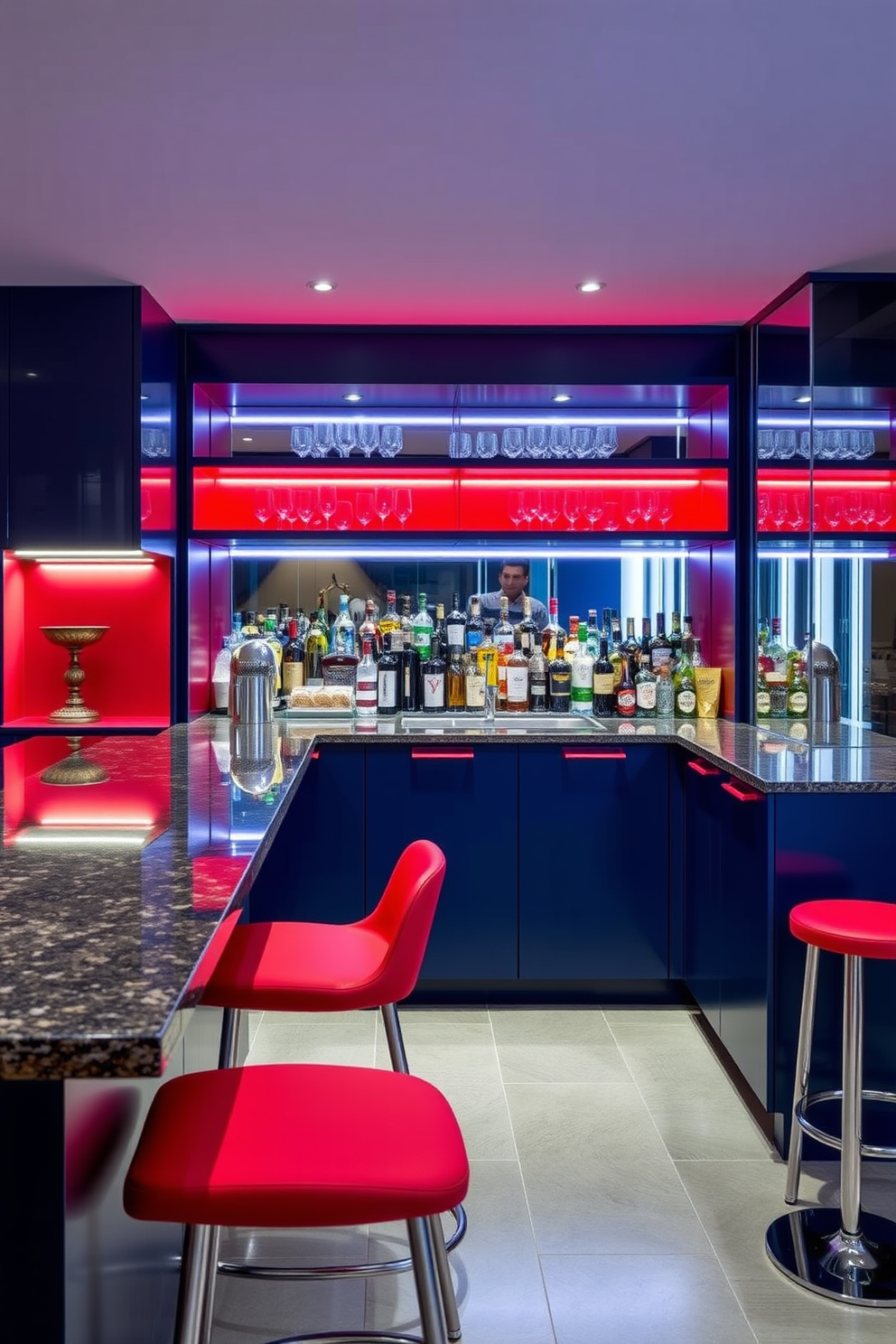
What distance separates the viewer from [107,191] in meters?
2.71

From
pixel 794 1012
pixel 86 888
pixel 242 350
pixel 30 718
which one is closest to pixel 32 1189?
pixel 86 888

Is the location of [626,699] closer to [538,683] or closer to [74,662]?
[538,683]

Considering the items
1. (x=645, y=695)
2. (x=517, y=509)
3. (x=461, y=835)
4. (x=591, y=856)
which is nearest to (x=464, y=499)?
(x=517, y=509)

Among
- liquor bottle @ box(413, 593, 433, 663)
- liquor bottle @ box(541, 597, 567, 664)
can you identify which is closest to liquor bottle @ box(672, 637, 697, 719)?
liquor bottle @ box(541, 597, 567, 664)

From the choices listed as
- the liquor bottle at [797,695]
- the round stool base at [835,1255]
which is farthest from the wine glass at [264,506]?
the round stool base at [835,1255]

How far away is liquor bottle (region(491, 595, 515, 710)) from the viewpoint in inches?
160

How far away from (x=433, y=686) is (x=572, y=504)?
0.85 metres

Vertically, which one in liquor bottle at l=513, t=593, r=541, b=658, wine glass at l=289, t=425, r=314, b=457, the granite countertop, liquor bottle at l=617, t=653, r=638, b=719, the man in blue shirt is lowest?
the granite countertop

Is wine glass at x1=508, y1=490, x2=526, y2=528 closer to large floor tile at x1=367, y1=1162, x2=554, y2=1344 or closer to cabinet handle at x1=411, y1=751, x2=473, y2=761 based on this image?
cabinet handle at x1=411, y1=751, x2=473, y2=761

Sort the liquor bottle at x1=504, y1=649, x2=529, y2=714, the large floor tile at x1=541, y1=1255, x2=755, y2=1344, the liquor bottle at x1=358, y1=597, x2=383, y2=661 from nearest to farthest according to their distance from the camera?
the large floor tile at x1=541, y1=1255, x2=755, y2=1344
the liquor bottle at x1=504, y1=649, x2=529, y2=714
the liquor bottle at x1=358, y1=597, x2=383, y2=661

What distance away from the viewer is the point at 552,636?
163 inches

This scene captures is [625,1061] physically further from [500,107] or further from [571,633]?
[500,107]

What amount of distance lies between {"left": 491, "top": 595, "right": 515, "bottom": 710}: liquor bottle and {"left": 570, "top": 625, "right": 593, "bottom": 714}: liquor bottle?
25 centimetres

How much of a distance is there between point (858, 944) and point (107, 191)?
2489 mm
